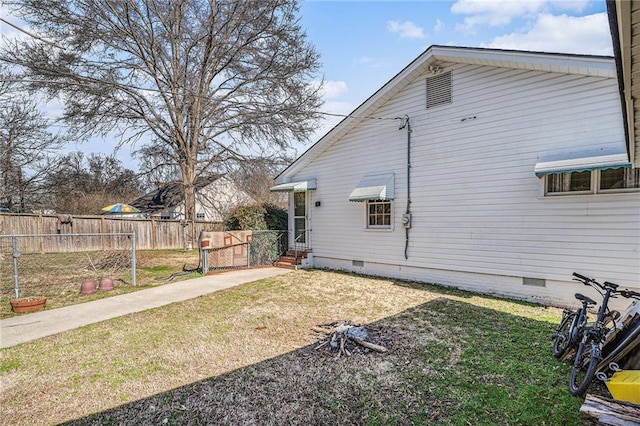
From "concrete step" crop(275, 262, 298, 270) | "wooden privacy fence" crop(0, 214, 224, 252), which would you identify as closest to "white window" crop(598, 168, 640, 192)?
"concrete step" crop(275, 262, 298, 270)

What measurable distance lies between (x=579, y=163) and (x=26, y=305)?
10.4 meters

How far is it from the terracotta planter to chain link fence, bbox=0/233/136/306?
480mm

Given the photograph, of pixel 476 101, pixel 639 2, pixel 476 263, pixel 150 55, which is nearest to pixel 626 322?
pixel 639 2

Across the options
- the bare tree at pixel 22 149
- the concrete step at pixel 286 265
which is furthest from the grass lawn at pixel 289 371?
the bare tree at pixel 22 149

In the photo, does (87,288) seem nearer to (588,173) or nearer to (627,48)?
(627,48)

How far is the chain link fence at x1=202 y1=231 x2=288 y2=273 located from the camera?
9633 millimetres

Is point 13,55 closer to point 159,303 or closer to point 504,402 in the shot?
point 159,303

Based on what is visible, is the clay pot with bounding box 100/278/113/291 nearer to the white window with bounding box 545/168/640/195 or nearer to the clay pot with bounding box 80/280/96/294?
the clay pot with bounding box 80/280/96/294

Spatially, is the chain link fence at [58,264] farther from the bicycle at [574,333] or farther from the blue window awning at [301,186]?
the bicycle at [574,333]

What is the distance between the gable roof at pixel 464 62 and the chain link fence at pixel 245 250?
3.08 meters

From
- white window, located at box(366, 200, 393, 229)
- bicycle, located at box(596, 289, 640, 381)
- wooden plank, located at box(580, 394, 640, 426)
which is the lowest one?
wooden plank, located at box(580, 394, 640, 426)

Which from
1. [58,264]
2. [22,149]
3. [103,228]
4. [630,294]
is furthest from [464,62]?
[22,149]

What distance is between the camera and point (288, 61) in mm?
15648

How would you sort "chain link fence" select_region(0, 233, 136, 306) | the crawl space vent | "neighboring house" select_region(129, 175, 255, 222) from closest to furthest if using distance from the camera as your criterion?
the crawl space vent
"chain link fence" select_region(0, 233, 136, 306)
"neighboring house" select_region(129, 175, 255, 222)
